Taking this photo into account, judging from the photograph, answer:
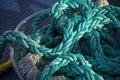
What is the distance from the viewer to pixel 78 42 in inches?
31.1

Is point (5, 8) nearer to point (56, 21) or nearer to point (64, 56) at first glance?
point (56, 21)

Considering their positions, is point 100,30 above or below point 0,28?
below

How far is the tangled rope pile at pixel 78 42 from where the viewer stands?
2.21ft

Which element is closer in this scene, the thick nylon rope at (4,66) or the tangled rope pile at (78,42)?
the tangled rope pile at (78,42)

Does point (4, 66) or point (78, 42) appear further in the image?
point (4, 66)

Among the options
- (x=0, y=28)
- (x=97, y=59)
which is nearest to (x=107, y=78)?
(x=97, y=59)

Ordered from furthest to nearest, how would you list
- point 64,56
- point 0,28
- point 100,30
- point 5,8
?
point 5,8
point 0,28
point 100,30
point 64,56

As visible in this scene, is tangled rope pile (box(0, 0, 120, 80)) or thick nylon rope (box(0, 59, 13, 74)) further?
thick nylon rope (box(0, 59, 13, 74))

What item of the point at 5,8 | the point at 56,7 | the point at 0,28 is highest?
the point at 5,8

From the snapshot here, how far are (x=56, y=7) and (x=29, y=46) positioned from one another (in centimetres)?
16

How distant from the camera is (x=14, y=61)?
0.76m

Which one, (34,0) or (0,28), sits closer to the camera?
(0,28)

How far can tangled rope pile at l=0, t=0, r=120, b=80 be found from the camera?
674 mm

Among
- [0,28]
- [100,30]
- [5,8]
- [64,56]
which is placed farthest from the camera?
[5,8]
